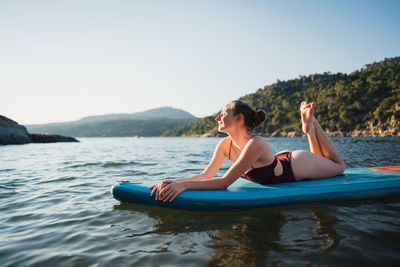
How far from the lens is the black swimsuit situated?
331cm

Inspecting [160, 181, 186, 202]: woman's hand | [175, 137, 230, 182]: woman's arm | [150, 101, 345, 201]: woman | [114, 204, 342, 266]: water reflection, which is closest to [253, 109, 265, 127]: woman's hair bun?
[150, 101, 345, 201]: woman

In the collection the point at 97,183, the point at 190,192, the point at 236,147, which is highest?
the point at 236,147

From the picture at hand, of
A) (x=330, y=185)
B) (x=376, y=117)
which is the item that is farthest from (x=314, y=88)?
(x=330, y=185)

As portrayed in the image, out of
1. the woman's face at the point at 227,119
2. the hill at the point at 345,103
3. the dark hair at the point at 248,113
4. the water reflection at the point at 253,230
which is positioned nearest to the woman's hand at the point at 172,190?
the water reflection at the point at 253,230

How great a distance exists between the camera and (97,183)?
5473 millimetres

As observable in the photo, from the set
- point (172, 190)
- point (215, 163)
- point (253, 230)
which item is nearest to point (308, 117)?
point (215, 163)

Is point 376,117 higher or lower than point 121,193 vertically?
higher

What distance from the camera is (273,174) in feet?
11.1

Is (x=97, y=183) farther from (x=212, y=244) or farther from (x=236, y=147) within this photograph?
(x=212, y=244)

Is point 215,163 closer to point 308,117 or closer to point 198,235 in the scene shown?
point 198,235

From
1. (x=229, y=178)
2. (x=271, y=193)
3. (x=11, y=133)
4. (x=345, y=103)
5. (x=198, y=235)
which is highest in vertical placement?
(x=345, y=103)

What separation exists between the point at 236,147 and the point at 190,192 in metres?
0.91

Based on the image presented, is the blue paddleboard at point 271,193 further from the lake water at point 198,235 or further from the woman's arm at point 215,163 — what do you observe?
the woman's arm at point 215,163

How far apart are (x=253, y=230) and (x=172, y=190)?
3.31 ft
